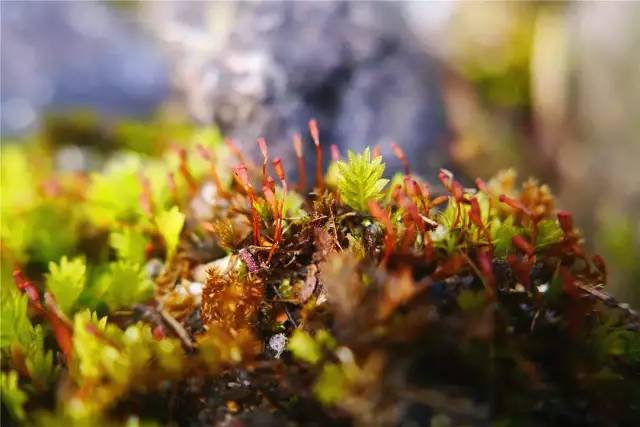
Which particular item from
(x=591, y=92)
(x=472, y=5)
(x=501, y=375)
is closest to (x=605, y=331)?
(x=501, y=375)

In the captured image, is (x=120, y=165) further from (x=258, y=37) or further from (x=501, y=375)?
(x=501, y=375)

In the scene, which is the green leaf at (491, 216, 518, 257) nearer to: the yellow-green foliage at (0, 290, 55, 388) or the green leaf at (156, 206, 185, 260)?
the green leaf at (156, 206, 185, 260)

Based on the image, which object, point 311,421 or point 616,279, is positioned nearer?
point 311,421

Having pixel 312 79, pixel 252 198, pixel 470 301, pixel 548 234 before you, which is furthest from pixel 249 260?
pixel 312 79

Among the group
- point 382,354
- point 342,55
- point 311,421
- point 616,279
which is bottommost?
point 616,279

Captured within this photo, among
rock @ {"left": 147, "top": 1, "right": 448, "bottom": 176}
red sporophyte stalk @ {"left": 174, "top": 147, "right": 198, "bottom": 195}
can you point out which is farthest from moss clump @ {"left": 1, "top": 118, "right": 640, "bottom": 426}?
rock @ {"left": 147, "top": 1, "right": 448, "bottom": 176}

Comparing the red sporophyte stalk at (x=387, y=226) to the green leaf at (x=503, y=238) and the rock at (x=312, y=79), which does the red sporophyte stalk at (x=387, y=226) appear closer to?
the green leaf at (x=503, y=238)
